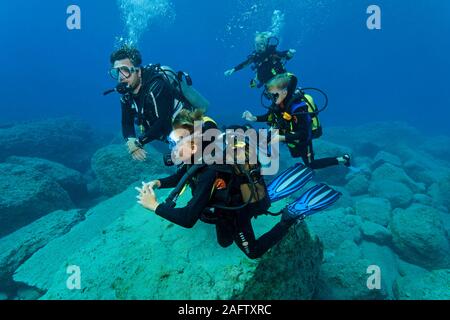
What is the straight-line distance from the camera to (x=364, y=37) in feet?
350

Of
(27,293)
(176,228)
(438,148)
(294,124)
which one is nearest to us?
(176,228)

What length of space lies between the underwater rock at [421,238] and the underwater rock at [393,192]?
245cm

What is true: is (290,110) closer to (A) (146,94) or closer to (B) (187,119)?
(A) (146,94)

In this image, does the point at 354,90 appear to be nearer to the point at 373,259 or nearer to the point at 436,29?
the point at 436,29

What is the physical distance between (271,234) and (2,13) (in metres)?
144

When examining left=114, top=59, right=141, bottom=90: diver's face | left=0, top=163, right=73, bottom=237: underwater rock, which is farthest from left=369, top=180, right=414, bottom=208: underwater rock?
left=0, top=163, right=73, bottom=237: underwater rock

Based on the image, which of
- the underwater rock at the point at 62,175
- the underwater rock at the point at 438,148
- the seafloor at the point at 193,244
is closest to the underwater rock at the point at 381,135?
the underwater rock at the point at 438,148

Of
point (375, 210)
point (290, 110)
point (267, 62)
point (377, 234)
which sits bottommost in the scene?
point (377, 234)

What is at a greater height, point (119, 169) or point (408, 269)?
point (119, 169)

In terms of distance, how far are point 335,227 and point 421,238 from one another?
1800mm

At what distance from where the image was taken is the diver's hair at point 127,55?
487cm

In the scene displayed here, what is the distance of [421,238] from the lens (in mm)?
6809

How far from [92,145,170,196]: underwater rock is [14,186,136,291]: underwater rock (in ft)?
7.11

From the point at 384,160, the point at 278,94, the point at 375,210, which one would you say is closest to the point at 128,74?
the point at 278,94
